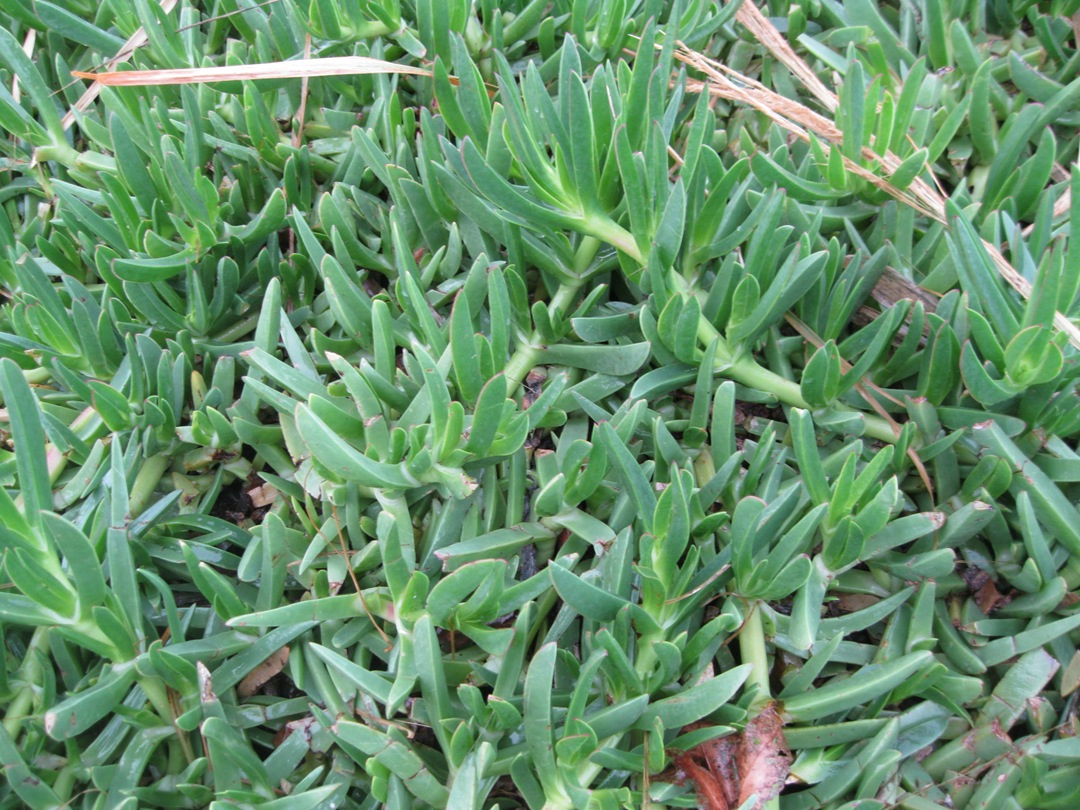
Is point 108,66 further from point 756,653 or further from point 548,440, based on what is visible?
point 756,653

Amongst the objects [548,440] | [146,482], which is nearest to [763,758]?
[548,440]

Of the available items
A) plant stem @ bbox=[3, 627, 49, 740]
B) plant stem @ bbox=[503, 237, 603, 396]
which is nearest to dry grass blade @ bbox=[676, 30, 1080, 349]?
plant stem @ bbox=[503, 237, 603, 396]

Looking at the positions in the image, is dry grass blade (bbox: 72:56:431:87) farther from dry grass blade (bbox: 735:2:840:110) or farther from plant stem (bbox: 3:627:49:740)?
plant stem (bbox: 3:627:49:740)

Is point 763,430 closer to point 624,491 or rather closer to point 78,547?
point 624,491

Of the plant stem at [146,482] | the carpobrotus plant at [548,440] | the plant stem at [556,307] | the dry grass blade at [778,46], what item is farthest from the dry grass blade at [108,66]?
the dry grass blade at [778,46]

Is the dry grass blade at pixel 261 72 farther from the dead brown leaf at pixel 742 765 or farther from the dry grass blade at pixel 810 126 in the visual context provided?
the dead brown leaf at pixel 742 765
